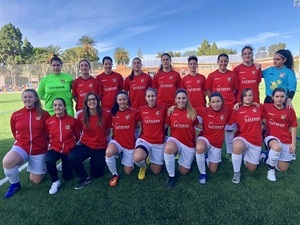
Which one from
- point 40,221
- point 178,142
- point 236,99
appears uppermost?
point 236,99

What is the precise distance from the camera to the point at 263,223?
252cm

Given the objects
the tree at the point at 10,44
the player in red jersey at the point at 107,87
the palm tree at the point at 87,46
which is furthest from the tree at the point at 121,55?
the player in red jersey at the point at 107,87

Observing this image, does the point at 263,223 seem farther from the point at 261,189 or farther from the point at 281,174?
the point at 281,174

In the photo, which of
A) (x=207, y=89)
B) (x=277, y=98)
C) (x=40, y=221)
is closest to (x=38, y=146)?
(x=40, y=221)

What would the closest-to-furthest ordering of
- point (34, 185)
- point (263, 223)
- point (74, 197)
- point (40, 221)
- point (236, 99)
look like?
point (263, 223)
point (40, 221)
point (74, 197)
point (34, 185)
point (236, 99)

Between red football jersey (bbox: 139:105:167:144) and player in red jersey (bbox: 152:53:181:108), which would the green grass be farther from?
player in red jersey (bbox: 152:53:181:108)

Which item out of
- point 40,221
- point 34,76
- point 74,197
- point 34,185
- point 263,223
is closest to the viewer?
point 263,223

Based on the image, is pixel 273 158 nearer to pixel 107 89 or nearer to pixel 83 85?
pixel 107 89

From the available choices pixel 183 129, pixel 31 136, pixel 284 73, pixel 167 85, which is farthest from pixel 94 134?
pixel 284 73

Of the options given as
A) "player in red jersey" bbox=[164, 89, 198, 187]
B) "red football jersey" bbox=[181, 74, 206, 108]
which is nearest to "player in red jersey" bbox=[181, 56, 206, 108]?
"red football jersey" bbox=[181, 74, 206, 108]

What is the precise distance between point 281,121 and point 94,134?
287 cm

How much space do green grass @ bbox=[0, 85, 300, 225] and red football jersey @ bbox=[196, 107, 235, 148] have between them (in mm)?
525

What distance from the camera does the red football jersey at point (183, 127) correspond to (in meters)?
3.70

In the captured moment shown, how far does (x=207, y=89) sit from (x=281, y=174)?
1.82 m
